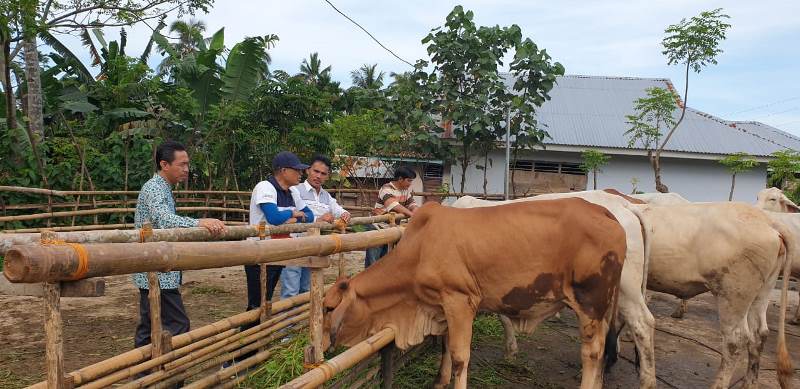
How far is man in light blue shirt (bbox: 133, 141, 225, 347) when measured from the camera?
11.8 ft

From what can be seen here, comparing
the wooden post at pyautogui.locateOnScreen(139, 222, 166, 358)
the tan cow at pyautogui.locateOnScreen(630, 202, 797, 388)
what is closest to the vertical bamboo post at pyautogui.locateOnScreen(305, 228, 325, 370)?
the wooden post at pyautogui.locateOnScreen(139, 222, 166, 358)

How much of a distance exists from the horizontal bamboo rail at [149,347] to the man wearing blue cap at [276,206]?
0.42 m

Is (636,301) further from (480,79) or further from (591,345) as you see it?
Answer: (480,79)

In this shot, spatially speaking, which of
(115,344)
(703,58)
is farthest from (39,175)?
(703,58)

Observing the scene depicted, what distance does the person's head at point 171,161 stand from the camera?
3742mm

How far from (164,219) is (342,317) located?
1322 millimetres

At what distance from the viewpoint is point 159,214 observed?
3617 mm

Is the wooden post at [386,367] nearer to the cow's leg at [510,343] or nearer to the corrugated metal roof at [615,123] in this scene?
the cow's leg at [510,343]

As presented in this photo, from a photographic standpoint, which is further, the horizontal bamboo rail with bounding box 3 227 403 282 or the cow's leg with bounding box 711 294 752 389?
the cow's leg with bounding box 711 294 752 389

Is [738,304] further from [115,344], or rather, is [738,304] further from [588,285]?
[115,344]

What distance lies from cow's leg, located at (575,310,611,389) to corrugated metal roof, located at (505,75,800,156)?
506 inches

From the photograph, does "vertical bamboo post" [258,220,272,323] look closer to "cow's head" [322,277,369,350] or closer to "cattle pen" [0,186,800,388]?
"cattle pen" [0,186,800,388]

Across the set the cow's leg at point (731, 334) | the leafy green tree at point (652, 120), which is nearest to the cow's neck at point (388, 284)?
the cow's leg at point (731, 334)

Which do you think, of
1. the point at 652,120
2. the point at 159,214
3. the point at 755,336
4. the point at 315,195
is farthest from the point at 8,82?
the point at 652,120
